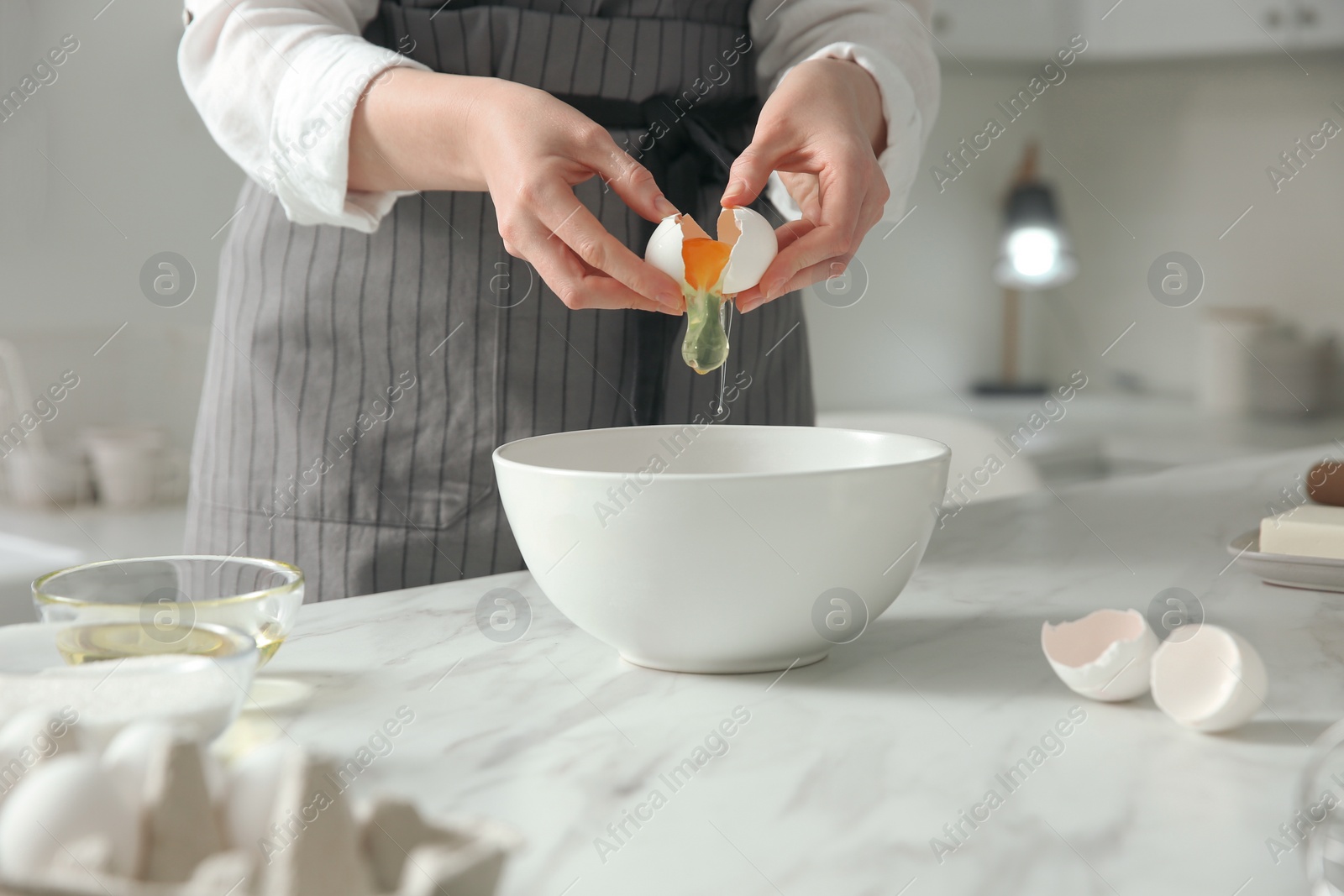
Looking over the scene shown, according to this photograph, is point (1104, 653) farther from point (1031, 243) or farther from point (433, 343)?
point (1031, 243)

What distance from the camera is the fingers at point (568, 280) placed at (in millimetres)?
644

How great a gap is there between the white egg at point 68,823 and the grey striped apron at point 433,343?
0.59 meters

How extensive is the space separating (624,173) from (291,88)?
0.28m

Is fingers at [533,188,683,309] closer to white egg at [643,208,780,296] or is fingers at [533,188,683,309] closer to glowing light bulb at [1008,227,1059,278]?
white egg at [643,208,780,296]

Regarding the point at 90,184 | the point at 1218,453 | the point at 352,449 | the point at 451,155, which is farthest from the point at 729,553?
the point at 1218,453

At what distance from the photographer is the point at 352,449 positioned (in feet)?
2.91

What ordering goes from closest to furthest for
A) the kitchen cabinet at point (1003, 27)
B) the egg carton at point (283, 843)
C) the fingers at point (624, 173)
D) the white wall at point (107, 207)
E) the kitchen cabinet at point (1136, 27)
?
the egg carton at point (283, 843) < the fingers at point (624, 173) < the white wall at point (107, 207) < the kitchen cabinet at point (1136, 27) < the kitchen cabinet at point (1003, 27)

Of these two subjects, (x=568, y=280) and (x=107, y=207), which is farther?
(x=107, y=207)

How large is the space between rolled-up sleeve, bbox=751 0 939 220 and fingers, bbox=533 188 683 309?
0.33 meters

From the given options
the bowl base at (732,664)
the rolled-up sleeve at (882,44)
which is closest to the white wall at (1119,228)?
the rolled-up sleeve at (882,44)

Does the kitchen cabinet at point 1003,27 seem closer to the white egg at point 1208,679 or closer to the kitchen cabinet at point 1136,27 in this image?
the kitchen cabinet at point 1136,27

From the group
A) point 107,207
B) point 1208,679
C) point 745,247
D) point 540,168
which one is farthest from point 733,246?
point 107,207

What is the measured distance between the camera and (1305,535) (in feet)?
2.18

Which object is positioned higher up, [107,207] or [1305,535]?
[107,207]
